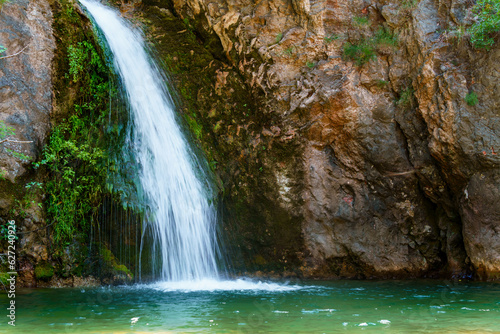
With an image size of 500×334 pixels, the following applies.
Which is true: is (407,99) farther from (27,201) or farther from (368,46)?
(27,201)

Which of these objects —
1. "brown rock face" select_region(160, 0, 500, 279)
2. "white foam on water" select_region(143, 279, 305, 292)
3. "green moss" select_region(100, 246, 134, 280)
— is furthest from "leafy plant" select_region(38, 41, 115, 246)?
"brown rock face" select_region(160, 0, 500, 279)

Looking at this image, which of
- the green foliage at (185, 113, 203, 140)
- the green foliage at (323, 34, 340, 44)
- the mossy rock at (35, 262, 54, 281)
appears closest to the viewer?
the mossy rock at (35, 262, 54, 281)

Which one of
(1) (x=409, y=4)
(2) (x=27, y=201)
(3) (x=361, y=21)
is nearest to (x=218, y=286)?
(2) (x=27, y=201)

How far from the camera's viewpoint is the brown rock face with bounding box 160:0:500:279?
8.70 metres

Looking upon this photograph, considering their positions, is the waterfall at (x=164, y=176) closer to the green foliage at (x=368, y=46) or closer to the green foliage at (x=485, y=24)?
the green foliage at (x=368, y=46)

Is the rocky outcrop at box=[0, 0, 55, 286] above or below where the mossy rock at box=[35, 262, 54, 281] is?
above

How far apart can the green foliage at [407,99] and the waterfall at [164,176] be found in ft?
14.8

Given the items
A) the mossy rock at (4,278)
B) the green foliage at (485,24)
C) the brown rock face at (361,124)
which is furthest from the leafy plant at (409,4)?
the mossy rock at (4,278)

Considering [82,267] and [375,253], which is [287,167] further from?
[82,267]

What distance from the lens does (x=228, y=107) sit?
9891mm

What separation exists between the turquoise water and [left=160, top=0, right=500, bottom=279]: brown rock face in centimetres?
122

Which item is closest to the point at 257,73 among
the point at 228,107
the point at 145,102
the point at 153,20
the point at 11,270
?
the point at 228,107

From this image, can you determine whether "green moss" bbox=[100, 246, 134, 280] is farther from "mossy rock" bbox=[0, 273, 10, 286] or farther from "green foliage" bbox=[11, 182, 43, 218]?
"mossy rock" bbox=[0, 273, 10, 286]

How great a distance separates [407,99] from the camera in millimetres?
8883
